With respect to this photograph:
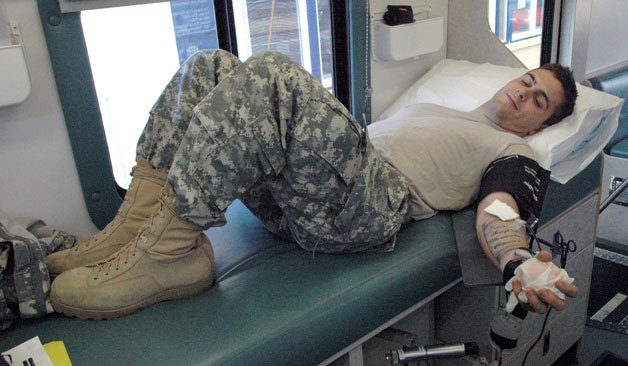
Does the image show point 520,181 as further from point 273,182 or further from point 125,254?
point 125,254

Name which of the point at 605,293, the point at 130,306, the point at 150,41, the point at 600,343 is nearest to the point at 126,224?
the point at 130,306

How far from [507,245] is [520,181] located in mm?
253

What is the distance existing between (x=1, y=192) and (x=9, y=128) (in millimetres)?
195

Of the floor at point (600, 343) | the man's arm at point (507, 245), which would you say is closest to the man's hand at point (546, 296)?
the man's arm at point (507, 245)

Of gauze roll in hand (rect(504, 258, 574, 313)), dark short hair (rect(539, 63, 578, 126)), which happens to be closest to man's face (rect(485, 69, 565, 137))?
dark short hair (rect(539, 63, 578, 126))

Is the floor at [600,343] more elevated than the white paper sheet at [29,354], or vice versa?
the white paper sheet at [29,354]

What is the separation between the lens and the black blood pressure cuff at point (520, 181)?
1.48 metres

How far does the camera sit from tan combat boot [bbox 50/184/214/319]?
1268mm

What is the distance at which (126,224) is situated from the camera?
1.48 meters

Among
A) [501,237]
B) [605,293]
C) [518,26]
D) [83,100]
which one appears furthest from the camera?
[518,26]

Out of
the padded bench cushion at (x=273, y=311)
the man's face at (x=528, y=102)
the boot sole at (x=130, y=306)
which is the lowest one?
the padded bench cushion at (x=273, y=311)

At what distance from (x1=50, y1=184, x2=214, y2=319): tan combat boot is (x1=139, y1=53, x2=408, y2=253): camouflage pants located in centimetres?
7

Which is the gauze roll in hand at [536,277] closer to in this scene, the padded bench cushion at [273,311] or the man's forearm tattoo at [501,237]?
the man's forearm tattoo at [501,237]

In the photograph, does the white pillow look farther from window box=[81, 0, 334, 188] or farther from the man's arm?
window box=[81, 0, 334, 188]
